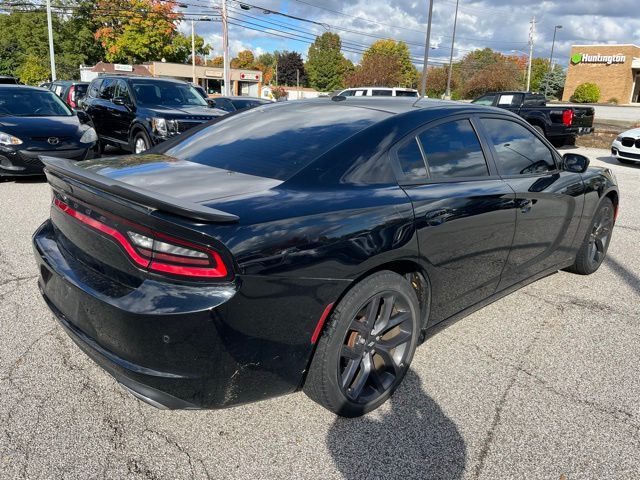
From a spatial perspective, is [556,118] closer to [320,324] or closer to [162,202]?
[320,324]

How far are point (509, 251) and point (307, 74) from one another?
12225cm

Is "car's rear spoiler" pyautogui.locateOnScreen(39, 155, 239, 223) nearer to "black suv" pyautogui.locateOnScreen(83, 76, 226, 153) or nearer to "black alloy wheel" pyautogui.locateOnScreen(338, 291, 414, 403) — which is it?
"black alloy wheel" pyautogui.locateOnScreen(338, 291, 414, 403)

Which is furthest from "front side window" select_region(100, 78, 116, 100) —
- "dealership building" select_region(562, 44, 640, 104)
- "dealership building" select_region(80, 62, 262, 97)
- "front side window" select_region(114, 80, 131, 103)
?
"dealership building" select_region(562, 44, 640, 104)

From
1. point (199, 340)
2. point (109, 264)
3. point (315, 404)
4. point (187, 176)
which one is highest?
point (187, 176)

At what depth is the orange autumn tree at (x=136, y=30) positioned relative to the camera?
54.6 meters

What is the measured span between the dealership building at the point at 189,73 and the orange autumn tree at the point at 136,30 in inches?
61.2

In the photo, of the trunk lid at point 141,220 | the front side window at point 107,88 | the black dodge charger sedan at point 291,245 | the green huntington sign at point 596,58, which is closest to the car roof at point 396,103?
the black dodge charger sedan at point 291,245

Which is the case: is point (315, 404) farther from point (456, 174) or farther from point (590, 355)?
point (590, 355)

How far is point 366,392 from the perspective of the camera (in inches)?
104

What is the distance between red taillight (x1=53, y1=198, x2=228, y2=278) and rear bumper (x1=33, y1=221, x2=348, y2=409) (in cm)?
6

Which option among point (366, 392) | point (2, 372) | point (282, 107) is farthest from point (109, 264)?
point (282, 107)

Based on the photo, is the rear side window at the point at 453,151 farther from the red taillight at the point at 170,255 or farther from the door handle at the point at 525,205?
the red taillight at the point at 170,255

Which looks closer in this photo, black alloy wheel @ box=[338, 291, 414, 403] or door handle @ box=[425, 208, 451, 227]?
black alloy wheel @ box=[338, 291, 414, 403]

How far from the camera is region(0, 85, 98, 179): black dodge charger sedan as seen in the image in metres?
7.70
